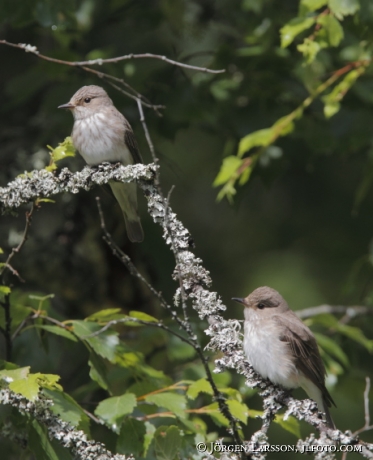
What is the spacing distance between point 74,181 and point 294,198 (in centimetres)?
607

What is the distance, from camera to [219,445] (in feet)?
10.9

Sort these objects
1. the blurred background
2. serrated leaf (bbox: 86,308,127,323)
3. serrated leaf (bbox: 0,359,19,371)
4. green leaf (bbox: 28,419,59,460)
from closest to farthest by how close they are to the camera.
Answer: green leaf (bbox: 28,419,59,460)
serrated leaf (bbox: 0,359,19,371)
serrated leaf (bbox: 86,308,127,323)
the blurred background

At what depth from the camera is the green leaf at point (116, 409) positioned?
356 cm

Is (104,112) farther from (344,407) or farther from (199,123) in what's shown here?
(344,407)

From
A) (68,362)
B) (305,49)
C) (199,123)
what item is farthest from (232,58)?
(68,362)

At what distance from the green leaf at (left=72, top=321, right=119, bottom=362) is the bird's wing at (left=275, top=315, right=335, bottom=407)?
93cm

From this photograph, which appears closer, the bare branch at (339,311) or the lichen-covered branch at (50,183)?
the lichen-covered branch at (50,183)

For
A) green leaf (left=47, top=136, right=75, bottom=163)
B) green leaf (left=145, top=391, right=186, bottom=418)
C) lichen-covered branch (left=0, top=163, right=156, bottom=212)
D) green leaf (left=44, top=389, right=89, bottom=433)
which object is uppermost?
green leaf (left=47, top=136, right=75, bottom=163)

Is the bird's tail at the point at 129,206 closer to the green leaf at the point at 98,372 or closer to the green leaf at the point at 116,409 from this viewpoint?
the green leaf at the point at 98,372

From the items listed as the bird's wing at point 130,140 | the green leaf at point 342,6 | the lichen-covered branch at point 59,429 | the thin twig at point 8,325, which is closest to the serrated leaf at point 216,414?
the lichen-covered branch at point 59,429

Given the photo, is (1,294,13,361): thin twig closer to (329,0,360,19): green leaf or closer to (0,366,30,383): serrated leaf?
(0,366,30,383): serrated leaf

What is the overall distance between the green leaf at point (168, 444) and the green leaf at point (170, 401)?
0.29 meters

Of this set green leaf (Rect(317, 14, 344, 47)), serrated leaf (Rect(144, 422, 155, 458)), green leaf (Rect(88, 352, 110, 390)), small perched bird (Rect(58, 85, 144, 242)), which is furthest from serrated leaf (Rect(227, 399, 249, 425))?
green leaf (Rect(317, 14, 344, 47))

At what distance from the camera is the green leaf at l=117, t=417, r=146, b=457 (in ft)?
11.8
